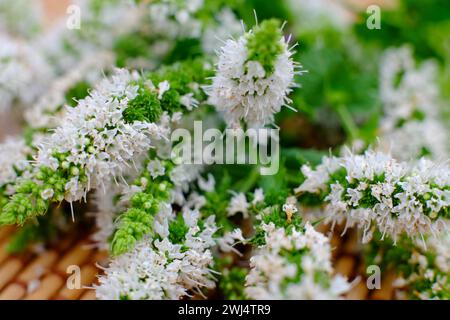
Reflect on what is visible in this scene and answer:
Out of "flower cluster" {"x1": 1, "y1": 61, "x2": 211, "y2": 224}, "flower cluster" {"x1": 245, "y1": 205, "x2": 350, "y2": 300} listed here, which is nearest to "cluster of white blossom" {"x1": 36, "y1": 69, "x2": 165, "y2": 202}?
"flower cluster" {"x1": 1, "y1": 61, "x2": 211, "y2": 224}

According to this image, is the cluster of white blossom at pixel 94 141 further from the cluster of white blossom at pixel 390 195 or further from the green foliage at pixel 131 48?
the green foliage at pixel 131 48

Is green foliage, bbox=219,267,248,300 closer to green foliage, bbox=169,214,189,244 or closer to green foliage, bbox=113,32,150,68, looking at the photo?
green foliage, bbox=169,214,189,244

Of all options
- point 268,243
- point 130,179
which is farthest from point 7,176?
point 268,243

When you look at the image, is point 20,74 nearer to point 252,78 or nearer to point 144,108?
point 144,108

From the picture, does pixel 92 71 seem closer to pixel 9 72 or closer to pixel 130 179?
pixel 9 72

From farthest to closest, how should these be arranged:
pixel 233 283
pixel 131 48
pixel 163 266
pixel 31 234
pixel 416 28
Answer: pixel 416 28 → pixel 131 48 → pixel 31 234 → pixel 233 283 → pixel 163 266

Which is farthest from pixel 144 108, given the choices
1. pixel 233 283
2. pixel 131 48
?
pixel 131 48
